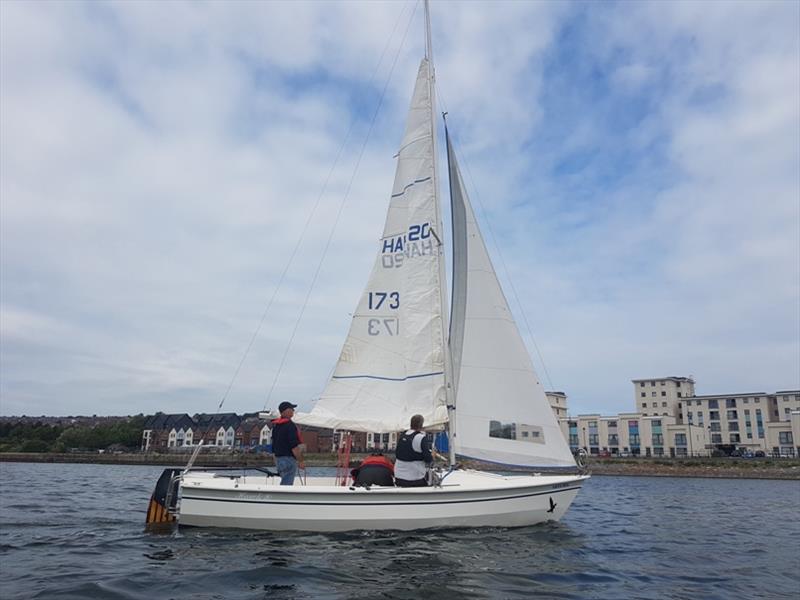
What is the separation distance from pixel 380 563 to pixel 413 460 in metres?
2.89

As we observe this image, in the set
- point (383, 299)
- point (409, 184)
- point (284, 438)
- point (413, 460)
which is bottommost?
point (413, 460)

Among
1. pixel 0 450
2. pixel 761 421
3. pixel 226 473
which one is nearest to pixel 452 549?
pixel 226 473

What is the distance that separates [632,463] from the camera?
65375 millimetres

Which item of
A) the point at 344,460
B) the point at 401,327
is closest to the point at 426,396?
the point at 401,327

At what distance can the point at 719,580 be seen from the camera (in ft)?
25.8

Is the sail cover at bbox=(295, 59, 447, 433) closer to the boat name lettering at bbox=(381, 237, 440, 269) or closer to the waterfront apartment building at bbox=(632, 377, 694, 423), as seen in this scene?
the boat name lettering at bbox=(381, 237, 440, 269)

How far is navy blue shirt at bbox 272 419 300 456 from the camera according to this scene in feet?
34.9

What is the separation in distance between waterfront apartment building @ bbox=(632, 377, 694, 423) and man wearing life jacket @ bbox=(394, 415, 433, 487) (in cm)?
9190

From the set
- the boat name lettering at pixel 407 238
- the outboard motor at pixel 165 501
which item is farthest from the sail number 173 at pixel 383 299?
the outboard motor at pixel 165 501

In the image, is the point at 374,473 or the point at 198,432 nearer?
the point at 374,473

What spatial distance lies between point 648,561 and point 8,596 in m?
8.79

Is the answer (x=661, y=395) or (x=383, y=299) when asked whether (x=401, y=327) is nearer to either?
(x=383, y=299)

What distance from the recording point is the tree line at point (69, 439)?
8569 centimetres

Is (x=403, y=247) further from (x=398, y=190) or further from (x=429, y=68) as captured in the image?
(x=429, y=68)
